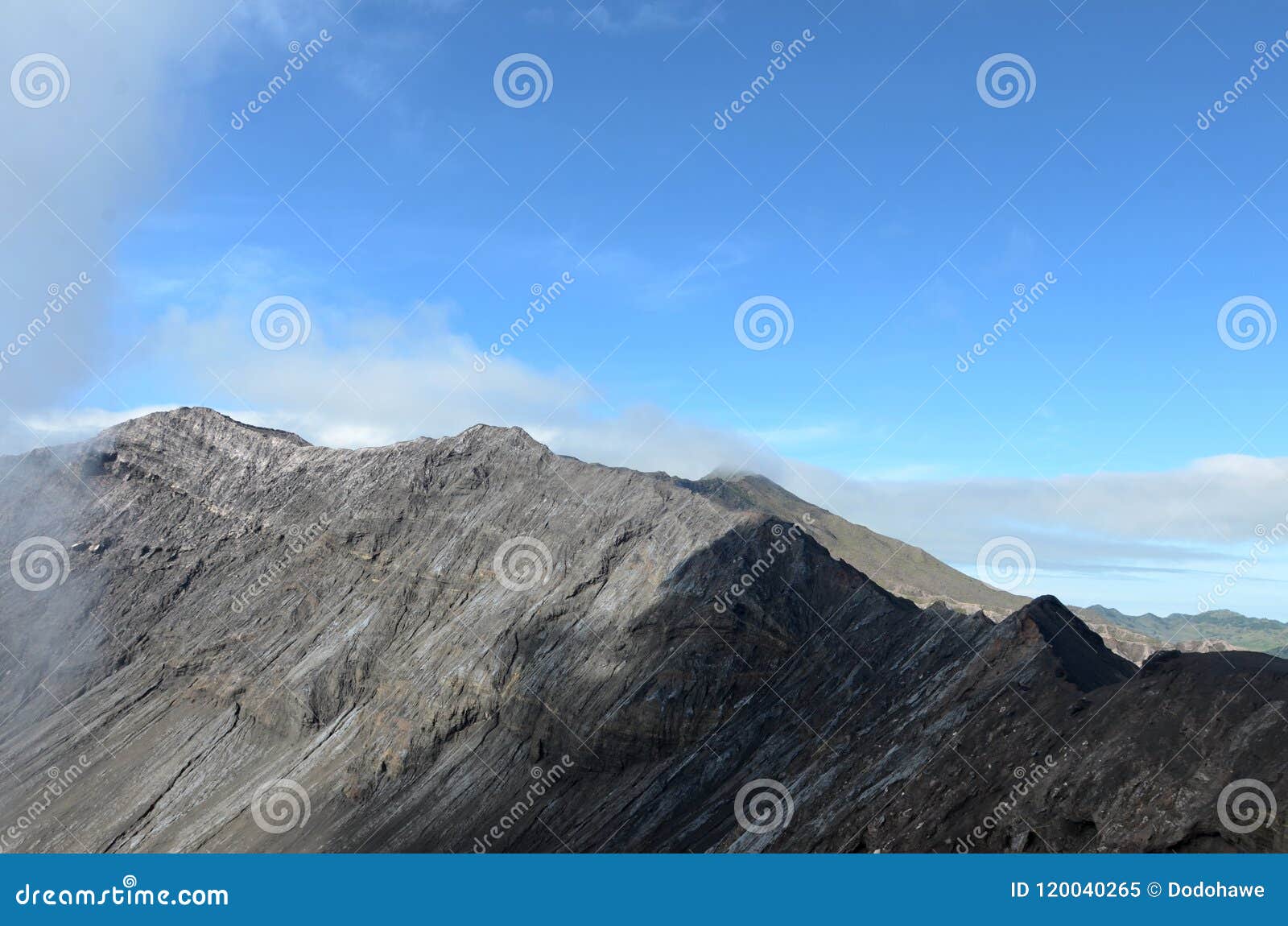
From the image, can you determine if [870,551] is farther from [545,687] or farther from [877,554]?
[545,687]

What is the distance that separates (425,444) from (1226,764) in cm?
5655

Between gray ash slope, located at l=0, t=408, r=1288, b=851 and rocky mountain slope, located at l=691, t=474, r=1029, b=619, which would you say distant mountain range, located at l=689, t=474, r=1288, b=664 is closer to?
rocky mountain slope, located at l=691, t=474, r=1029, b=619

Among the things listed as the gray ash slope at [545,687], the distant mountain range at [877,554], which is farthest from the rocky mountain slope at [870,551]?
the gray ash slope at [545,687]

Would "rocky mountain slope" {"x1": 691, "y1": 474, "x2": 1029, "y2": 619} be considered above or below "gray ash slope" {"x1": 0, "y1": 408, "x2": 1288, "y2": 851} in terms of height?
above

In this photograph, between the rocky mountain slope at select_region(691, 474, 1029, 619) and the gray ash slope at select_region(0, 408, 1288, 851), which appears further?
the rocky mountain slope at select_region(691, 474, 1029, 619)

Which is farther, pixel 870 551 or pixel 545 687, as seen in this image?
pixel 870 551

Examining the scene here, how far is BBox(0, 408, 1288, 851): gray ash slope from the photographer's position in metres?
31.9

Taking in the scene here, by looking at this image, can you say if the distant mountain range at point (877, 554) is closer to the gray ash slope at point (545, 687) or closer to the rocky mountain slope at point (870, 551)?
the rocky mountain slope at point (870, 551)

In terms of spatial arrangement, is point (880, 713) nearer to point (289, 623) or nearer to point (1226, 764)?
point (1226, 764)

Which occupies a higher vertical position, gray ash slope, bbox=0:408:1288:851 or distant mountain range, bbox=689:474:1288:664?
distant mountain range, bbox=689:474:1288:664

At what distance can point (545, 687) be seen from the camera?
50469 mm

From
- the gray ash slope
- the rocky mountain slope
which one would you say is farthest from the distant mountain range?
the gray ash slope

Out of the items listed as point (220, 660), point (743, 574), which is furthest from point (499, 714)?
point (220, 660)

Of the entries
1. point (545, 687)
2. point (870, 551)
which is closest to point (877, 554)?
point (870, 551)
